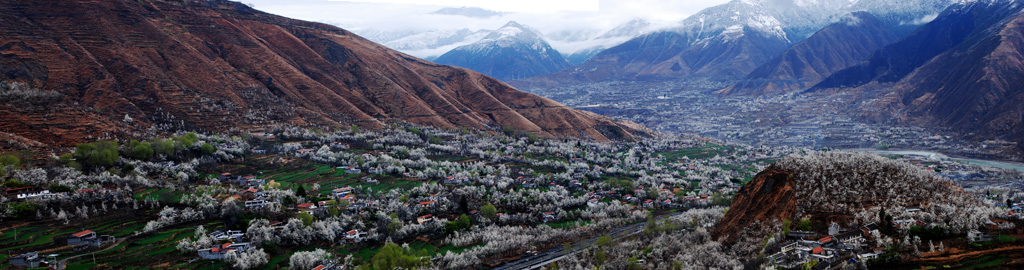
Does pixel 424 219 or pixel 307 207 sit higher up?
pixel 307 207

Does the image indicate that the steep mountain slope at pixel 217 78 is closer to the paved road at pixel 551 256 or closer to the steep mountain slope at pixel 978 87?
Answer: the paved road at pixel 551 256

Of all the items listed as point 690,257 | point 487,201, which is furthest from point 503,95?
point 690,257

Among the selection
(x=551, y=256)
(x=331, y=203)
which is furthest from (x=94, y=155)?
(x=551, y=256)

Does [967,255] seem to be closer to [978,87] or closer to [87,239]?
[87,239]

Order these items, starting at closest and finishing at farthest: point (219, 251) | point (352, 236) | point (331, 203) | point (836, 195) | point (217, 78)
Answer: point (219, 251) < point (836, 195) < point (352, 236) < point (331, 203) < point (217, 78)

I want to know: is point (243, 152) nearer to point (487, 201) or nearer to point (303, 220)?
point (303, 220)

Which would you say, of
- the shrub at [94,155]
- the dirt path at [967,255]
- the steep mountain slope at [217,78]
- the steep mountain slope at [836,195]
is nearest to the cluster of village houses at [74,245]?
the shrub at [94,155]

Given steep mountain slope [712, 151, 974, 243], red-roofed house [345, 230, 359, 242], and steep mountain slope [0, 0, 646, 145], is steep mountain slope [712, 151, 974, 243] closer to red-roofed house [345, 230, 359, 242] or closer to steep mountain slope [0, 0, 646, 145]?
red-roofed house [345, 230, 359, 242]
